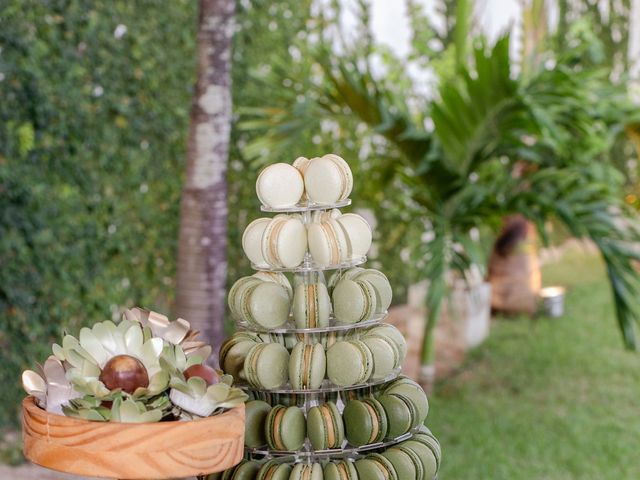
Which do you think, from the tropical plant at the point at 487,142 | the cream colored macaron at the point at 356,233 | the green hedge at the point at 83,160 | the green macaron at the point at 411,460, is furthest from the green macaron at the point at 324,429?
the tropical plant at the point at 487,142

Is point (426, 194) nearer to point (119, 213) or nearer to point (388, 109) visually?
point (388, 109)

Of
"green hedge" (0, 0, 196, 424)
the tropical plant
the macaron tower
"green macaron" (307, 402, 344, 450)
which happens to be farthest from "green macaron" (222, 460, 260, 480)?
the tropical plant

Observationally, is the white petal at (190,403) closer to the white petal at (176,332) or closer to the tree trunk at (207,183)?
the white petal at (176,332)

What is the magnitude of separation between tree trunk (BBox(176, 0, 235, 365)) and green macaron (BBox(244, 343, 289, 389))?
2.50 m

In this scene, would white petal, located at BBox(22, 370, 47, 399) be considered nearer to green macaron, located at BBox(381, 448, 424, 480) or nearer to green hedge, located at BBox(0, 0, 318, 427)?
green macaron, located at BBox(381, 448, 424, 480)

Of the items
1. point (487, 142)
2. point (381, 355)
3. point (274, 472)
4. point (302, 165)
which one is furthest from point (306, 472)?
point (487, 142)

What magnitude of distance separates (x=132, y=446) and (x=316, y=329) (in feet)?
1.57

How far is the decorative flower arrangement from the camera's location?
1.47m

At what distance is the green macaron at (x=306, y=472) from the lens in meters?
1.68

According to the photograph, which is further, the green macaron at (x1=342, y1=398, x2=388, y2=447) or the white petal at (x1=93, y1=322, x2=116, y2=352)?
the green macaron at (x1=342, y1=398, x2=388, y2=447)

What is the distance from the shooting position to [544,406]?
535 centimetres

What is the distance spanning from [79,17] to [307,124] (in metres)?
1.50

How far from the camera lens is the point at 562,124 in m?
5.20

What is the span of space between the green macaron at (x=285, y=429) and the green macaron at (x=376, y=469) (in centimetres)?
13
